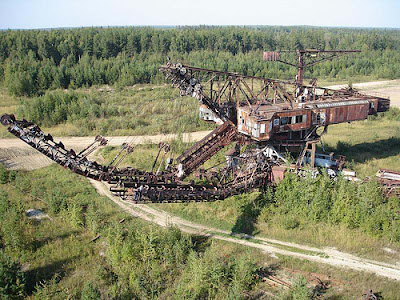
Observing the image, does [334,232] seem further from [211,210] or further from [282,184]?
[211,210]

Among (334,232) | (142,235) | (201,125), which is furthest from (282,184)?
(201,125)

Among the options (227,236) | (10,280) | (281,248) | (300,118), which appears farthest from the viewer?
(300,118)

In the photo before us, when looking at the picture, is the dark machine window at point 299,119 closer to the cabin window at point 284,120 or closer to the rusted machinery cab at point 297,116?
the rusted machinery cab at point 297,116

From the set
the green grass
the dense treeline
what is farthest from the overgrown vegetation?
the dense treeline

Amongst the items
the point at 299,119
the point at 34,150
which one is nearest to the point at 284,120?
the point at 299,119

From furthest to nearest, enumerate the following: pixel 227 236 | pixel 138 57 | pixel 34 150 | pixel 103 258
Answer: pixel 138 57 → pixel 34 150 → pixel 227 236 → pixel 103 258

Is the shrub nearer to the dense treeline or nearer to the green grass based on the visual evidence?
the green grass

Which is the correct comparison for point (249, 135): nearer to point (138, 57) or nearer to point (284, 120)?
point (284, 120)
